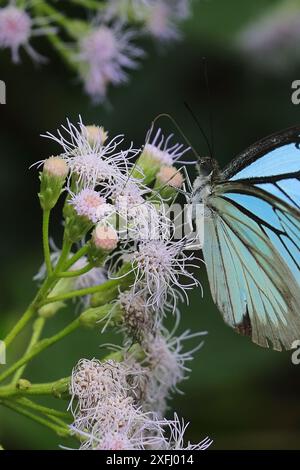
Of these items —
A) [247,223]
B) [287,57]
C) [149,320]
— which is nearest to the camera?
[149,320]

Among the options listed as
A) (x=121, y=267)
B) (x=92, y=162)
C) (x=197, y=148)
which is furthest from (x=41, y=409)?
(x=197, y=148)

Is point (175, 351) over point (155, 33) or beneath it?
beneath

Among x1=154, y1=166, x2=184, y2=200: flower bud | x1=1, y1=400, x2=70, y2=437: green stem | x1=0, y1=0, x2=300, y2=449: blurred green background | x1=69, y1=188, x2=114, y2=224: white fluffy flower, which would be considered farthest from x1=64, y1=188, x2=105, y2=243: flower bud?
x1=0, y1=0, x2=300, y2=449: blurred green background

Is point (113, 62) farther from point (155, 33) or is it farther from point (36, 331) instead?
point (36, 331)

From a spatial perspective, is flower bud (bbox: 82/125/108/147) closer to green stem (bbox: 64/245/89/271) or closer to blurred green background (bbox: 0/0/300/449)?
green stem (bbox: 64/245/89/271)

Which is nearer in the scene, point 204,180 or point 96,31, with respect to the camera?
point 204,180

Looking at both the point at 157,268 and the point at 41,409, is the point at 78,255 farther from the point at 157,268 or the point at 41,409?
the point at 41,409
